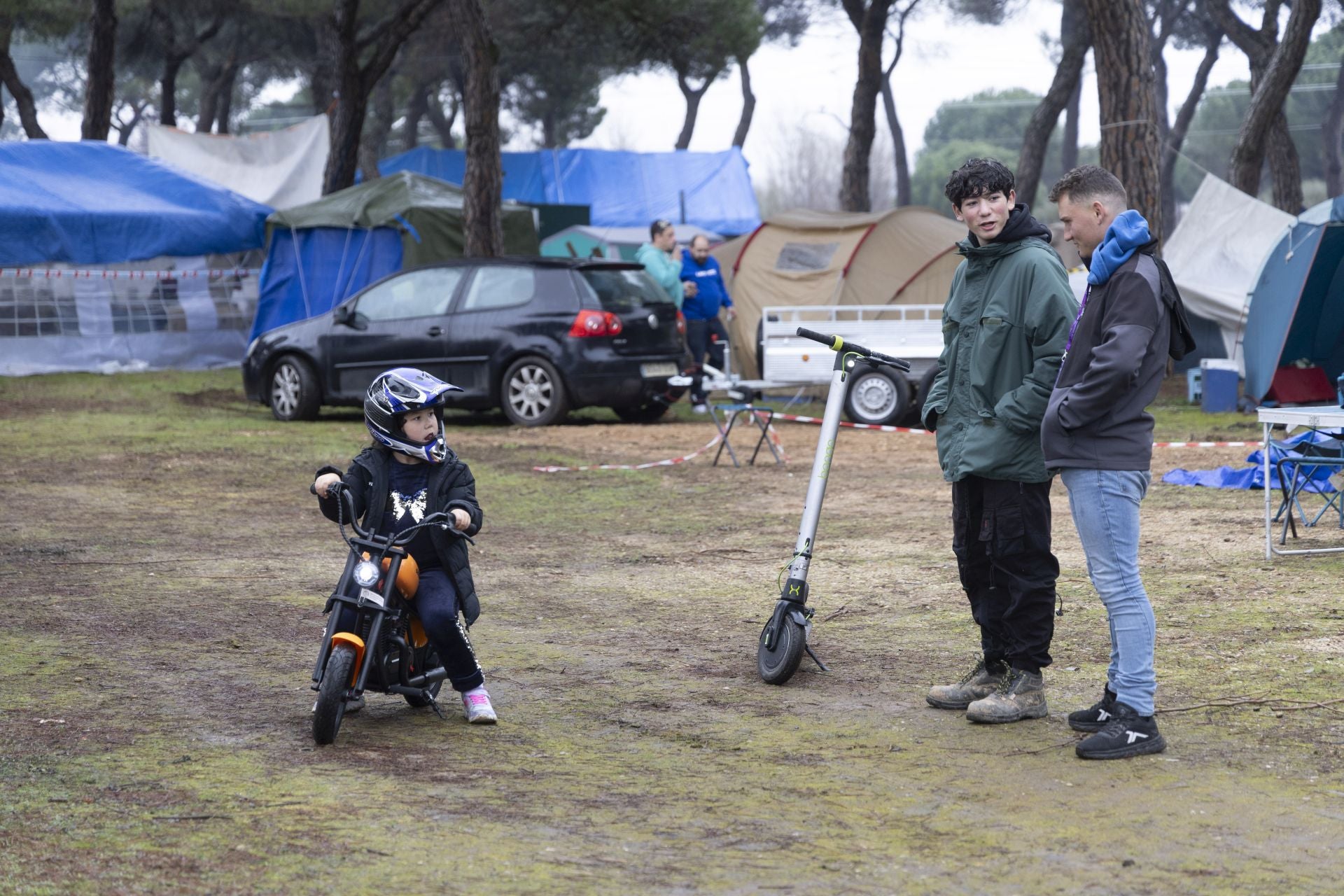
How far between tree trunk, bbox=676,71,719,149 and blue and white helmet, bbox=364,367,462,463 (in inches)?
1278

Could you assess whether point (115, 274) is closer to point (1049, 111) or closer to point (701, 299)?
point (701, 299)

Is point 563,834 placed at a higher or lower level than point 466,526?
lower

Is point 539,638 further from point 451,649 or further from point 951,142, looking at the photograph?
point 951,142

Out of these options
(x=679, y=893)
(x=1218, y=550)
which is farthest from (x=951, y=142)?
(x=679, y=893)

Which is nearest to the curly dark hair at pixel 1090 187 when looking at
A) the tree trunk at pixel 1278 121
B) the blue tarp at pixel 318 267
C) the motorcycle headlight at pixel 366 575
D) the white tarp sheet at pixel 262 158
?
the motorcycle headlight at pixel 366 575

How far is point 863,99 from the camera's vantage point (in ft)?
85.9

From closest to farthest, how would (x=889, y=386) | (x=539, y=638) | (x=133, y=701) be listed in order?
1. (x=133, y=701)
2. (x=539, y=638)
3. (x=889, y=386)

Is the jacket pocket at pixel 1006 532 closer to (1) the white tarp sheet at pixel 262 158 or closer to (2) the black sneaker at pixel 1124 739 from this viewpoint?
(2) the black sneaker at pixel 1124 739

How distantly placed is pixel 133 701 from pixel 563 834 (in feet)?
6.76

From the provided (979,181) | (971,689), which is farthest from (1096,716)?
(979,181)

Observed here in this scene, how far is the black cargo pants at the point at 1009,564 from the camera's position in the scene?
490cm

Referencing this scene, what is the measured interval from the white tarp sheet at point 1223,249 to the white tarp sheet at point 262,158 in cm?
1487

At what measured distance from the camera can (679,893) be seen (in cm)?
347

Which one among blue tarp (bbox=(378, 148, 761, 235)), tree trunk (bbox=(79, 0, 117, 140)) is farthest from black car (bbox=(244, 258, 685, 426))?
blue tarp (bbox=(378, 148, 761, 235))
